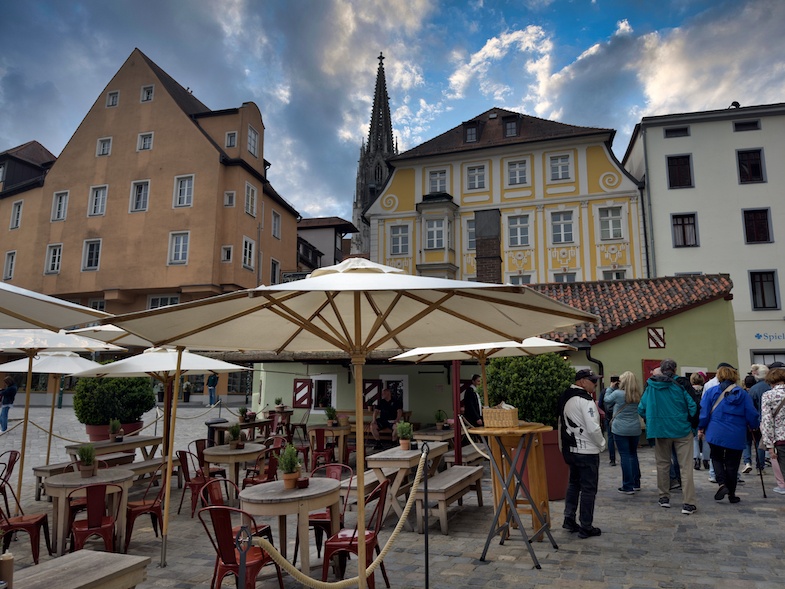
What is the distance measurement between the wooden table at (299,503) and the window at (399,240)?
91.3 ft

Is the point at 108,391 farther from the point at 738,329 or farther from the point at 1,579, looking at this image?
the point at 738,329

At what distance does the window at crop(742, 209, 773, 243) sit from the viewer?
88.9ft

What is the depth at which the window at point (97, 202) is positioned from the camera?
31734 mm

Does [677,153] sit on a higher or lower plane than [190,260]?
higher

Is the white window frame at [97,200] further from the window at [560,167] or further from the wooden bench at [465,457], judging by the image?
the wooden bench at [465,457]

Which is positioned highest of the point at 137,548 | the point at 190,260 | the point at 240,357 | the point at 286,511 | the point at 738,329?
the point at 190,260

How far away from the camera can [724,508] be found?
773cm

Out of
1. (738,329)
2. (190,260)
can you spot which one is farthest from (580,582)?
(190,260)

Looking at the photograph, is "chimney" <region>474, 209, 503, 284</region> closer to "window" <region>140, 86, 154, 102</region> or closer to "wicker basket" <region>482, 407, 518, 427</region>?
"wicker basket" <region>482, 407, 518, 427</region>

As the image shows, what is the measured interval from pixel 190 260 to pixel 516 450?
2636 cm

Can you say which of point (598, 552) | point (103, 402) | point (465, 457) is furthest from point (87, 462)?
point (103, 402)

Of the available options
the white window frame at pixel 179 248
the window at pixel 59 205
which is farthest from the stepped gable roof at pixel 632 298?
the window at pixel 59 205

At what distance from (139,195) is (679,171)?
28691 millimetres

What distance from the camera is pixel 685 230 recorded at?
28.0m
